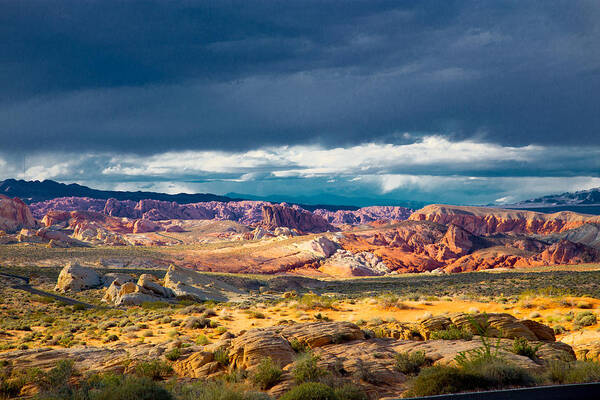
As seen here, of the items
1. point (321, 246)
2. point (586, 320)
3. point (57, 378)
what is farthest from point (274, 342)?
point (321, 246)

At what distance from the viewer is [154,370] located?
12.7 metres

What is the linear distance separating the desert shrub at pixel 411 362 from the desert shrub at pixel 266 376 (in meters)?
3.62

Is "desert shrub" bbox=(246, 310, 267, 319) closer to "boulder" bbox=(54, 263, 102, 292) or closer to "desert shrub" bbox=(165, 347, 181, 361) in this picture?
"desert shrub" bbox=(165, 347, 181, 361)

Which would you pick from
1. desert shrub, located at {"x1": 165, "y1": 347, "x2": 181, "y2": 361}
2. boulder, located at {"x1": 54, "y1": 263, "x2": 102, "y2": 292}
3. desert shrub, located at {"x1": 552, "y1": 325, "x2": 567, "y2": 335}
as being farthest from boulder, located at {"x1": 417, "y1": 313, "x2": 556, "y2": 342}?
boulder, located at {"x1": 54, "y1": 263, "x2": 102, "y2": 292}

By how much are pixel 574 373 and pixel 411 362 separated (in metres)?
4.10

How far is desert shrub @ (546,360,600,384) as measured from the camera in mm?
10188

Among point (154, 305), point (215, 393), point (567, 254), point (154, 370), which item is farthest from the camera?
point (567, 254)

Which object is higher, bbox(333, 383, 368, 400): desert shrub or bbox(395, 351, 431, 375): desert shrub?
bbox(333, 383, 368, 400): desert shrub

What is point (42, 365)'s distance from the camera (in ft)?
43.3

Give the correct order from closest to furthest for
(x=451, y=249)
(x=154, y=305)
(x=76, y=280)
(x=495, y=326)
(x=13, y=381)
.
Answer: (x=13, y=381), (x=495, y=326), (x=154, y=305), (x=76, y=280), (x=451, y=249)

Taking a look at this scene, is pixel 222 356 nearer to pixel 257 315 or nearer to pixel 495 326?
pixel 495 326

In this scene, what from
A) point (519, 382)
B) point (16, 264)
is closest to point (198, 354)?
point (519, 382)

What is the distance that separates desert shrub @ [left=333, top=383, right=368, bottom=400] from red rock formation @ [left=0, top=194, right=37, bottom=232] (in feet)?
569

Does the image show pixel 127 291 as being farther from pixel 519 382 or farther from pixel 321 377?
pixel 519 382
